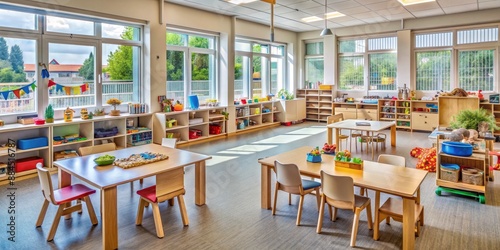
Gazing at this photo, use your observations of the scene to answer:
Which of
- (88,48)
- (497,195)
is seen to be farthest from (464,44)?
(88,48)

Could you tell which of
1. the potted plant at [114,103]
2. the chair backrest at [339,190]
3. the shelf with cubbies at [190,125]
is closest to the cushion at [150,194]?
the chair backrest at [339,190]

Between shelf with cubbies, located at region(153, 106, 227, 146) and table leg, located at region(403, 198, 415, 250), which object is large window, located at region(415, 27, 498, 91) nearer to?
shelf with cubbies, located at region(153, 106, 227, 146)

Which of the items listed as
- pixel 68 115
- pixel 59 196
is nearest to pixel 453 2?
pixel 68 115

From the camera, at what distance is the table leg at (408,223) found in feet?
9.29

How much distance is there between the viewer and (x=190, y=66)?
27.9ft

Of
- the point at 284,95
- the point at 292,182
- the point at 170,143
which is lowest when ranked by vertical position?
the point at 292,182

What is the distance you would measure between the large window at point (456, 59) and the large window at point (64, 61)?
8.07m

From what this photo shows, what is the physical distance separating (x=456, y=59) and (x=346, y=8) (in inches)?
148

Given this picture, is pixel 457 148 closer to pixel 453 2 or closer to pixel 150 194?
pixel 150 194

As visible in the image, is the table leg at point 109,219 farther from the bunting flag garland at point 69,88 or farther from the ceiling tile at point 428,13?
the ceiling tile at point 428,13

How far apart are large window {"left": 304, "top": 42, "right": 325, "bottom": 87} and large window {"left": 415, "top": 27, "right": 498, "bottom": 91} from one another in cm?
317

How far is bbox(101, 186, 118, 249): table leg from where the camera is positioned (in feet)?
9.50

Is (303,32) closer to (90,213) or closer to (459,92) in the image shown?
(459,92)

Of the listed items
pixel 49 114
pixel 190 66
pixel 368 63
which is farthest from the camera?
pixel 368 63
